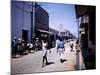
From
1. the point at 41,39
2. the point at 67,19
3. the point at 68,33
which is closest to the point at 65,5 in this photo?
the point at 67,19

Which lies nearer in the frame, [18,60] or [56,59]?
[18,60]

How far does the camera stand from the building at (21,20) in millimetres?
2457

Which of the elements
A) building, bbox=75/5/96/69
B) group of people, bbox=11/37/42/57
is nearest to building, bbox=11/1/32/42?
group of people, bbox=11/37/42/57

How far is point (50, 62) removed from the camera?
264 cm

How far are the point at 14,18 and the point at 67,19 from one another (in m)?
0.76

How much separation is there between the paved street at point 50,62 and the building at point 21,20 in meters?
0.27

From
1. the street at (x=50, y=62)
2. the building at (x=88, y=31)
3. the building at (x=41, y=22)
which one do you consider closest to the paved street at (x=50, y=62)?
the street at (x=50, y=62)

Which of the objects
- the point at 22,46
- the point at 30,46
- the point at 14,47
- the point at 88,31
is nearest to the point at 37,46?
the point at 30,46

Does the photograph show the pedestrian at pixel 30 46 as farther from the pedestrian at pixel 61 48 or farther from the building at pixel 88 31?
the building at pixel 88 31

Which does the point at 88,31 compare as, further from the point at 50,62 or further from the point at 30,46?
the point at 30,46

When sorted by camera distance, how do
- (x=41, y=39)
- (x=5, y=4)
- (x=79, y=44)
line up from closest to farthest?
1. (x=5, y=4)
2. (x=41, y=39)
3. (x=79, y=44)

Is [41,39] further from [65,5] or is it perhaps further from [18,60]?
[65,5]

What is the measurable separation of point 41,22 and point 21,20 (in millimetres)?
279

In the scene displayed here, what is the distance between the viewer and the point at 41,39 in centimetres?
260
